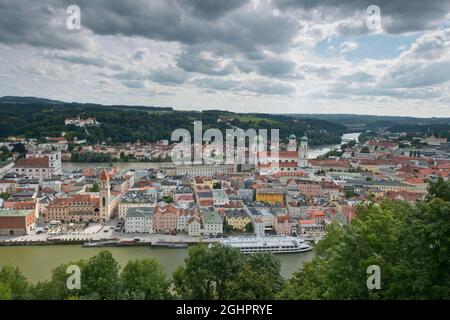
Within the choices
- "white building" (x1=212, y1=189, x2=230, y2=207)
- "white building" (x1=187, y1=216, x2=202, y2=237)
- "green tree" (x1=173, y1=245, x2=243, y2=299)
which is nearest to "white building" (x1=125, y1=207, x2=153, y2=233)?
"white building" (x1=187, y1=216, x2=202, y2=237)

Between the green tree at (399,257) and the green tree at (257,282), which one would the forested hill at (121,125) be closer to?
the green tree at (257,282)

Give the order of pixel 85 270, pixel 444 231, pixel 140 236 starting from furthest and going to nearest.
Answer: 1. pixel 140 236
2. pixel 85 270
3. pixel 444 231

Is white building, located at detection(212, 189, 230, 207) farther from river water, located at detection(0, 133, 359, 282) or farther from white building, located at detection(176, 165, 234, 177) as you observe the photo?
white building, located at detection(176, 165, 234, 177)

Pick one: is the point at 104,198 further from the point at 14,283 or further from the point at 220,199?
the point at 14,283

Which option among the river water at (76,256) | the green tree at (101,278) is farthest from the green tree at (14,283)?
the river water at (76,256)
